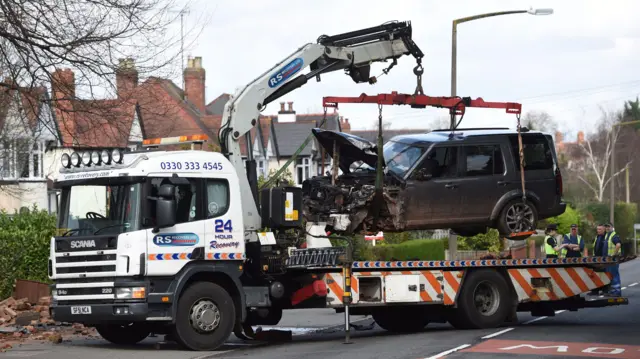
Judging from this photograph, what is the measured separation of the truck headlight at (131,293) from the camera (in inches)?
559

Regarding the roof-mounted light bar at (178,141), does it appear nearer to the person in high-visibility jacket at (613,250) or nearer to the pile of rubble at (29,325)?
the pile of rubble at (29,325)

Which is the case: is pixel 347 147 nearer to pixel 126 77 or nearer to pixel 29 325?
pixel 126 77

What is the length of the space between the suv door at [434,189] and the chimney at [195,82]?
39166 mm

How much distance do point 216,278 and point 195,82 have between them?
147 ft

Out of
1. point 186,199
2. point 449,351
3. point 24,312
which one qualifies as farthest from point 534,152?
point 24,312

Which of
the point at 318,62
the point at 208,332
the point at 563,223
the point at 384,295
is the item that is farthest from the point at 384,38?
the point at 563,223

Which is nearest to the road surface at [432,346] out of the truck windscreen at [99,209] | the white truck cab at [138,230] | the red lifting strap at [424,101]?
the white truck cab at [138,230]

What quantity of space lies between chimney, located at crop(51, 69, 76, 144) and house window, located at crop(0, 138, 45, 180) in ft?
36.8

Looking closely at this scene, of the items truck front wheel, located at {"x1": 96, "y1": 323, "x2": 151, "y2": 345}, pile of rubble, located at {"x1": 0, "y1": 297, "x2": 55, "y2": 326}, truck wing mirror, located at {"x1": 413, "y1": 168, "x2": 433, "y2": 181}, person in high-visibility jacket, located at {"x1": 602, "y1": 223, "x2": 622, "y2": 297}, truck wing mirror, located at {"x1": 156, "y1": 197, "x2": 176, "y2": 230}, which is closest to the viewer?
truck wing mirror, located at {"x1": 156, "y1": 197, "x2": 176, "y2": 230}

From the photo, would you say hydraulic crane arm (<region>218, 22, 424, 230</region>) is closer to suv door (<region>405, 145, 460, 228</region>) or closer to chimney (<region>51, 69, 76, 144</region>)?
suv door (<region>405, 145, 460, 228</region>)

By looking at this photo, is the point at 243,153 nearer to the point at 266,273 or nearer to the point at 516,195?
the point at 266,273

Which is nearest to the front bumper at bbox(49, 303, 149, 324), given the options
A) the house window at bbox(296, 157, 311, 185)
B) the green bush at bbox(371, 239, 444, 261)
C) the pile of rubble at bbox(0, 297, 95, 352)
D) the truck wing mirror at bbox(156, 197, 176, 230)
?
the truck wing mirror at bbox(156, 197, 176, 230)

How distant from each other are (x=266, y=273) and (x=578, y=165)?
97.3 metres

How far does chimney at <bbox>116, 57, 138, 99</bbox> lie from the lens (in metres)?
18.0
